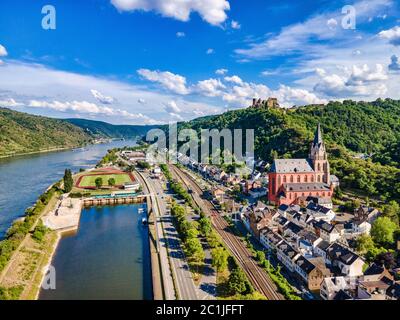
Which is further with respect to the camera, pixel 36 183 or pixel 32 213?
pixel 36 183

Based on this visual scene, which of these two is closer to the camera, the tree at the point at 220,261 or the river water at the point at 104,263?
the river water at the point at 104,263

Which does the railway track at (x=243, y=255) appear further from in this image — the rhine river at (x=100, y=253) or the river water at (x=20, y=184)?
the river water at (x=20, y=184)

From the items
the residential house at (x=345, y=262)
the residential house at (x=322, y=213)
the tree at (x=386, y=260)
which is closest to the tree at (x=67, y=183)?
the residential house at (x=322, y=213)

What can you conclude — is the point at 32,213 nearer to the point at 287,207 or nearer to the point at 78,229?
the point at 78,229

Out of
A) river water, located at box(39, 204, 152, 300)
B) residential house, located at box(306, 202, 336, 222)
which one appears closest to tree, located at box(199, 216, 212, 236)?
river water, located at box(39, 204, 152, 300)

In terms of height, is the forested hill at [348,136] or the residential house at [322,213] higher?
the forested hill at [348,136]
